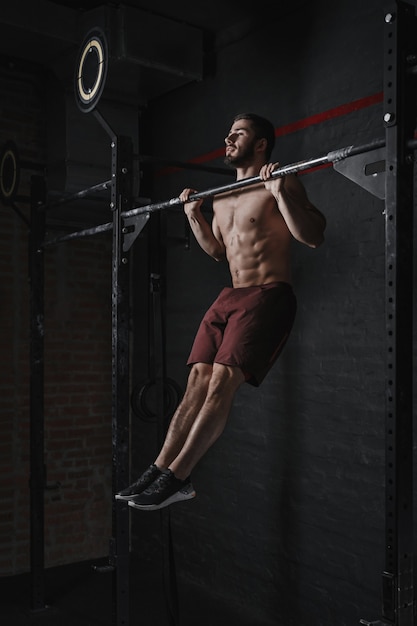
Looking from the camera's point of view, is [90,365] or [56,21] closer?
[56,21]

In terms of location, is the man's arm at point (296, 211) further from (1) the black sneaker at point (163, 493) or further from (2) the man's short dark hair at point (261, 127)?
(1) the black sneaker at point (163, 493)

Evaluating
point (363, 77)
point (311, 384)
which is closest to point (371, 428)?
point (311, 384)

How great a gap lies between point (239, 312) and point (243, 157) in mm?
842

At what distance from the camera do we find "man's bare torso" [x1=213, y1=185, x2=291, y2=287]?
377 cm

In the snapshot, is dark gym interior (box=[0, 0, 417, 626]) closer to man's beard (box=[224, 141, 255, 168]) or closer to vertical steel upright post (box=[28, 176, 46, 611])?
vertical steel upright post (box=[28, 176, 46, 611])

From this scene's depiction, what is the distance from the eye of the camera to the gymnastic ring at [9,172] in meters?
4.99

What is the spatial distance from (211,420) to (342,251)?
131cm

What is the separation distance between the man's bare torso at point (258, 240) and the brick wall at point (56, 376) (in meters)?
2.38

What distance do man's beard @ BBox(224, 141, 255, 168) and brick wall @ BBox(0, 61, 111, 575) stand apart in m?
2.41

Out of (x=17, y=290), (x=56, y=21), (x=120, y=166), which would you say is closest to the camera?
(x=120, y=166)

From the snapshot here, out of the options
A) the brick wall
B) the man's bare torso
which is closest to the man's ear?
the man's bare torso

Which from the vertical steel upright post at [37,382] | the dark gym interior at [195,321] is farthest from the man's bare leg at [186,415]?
the vertical steel upright post at [37,382]

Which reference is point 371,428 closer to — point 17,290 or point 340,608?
point 340,608

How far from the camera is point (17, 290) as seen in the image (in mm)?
5625
